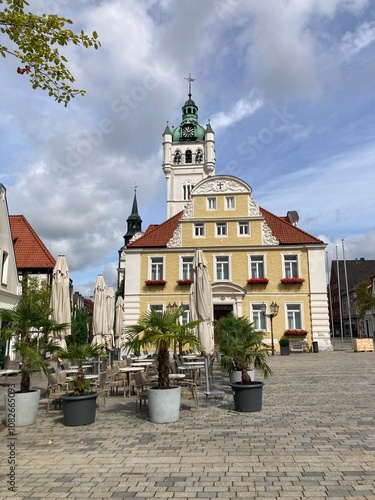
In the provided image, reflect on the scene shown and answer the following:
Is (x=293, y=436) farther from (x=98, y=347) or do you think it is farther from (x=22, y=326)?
(x=22, y=326)

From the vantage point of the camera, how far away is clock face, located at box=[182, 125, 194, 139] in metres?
67.4

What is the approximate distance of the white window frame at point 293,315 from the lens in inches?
1099

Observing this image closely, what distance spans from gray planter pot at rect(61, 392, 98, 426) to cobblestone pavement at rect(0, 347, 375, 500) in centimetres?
24

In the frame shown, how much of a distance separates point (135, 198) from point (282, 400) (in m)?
83.2

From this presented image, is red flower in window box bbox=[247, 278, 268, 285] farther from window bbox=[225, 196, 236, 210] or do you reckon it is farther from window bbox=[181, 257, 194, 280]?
window bbox=[225, 196, 236, 210]

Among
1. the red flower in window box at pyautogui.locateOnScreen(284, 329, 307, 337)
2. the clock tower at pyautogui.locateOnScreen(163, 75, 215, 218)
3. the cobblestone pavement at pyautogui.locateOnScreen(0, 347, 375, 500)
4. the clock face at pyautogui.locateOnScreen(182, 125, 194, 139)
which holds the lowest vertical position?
the cobblestone pavement at pyautogui.locateOnScreen(0, 347, 375, 500)

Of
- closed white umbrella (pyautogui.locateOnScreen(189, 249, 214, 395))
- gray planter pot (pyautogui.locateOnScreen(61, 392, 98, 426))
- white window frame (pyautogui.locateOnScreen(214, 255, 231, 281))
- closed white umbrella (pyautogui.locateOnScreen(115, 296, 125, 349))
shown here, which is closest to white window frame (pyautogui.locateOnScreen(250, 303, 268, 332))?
white window frame (pyautogui.locateOnScreen(214, 255, 231, 281))

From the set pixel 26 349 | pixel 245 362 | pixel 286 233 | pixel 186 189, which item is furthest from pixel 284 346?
pixel 186 189

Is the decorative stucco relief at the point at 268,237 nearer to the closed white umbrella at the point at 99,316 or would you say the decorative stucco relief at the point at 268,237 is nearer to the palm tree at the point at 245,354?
the closed white umbrella at the point at 99,316

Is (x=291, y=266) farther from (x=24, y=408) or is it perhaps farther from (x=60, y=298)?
(x=24, y=408)

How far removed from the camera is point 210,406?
9773 millimetres

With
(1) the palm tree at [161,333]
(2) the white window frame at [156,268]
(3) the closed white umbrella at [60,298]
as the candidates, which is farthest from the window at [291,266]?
(1) the palm tree at [161,333]

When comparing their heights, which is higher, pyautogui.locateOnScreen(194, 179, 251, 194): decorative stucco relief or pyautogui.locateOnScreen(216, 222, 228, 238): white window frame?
pyautogui.locateOnScreen(194, 179, 251, 194): decorative stucco relief

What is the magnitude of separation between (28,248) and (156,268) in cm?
971
